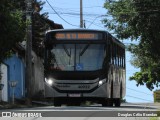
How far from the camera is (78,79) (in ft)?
80.1

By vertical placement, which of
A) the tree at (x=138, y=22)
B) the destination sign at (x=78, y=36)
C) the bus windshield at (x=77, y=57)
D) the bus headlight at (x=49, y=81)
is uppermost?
the tree at (x=138, y=22)

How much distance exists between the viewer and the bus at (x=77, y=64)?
24.3 meters

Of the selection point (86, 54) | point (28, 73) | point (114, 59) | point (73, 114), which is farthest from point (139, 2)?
point (73, 114)

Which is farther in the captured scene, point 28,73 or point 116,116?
point 28,73

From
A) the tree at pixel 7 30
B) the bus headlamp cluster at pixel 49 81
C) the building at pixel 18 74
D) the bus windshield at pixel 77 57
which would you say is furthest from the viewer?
the building at pixel 18 74

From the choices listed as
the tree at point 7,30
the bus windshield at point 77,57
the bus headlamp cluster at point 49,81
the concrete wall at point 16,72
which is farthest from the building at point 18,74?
the bus windshield at point 77,57

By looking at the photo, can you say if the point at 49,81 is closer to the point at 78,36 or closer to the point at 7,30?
the point at 78,36

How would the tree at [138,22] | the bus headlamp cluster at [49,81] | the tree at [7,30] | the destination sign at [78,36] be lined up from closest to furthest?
1. the bus headlamp cluster at [49,81]
2. the destination sign at [78,36]
3. the tree at [7,30]
4. the tree at [138,22]

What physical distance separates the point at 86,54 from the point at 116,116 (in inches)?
316

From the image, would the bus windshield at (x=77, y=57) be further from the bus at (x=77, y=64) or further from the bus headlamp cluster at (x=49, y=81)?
the bus headlamp cluster at (x=49, y=81)

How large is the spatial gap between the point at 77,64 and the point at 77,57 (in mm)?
311

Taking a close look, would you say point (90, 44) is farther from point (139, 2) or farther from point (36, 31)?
point (36, 31)

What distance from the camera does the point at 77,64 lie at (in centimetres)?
2434

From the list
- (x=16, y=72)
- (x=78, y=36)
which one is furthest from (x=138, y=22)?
(x=78, y=36)
